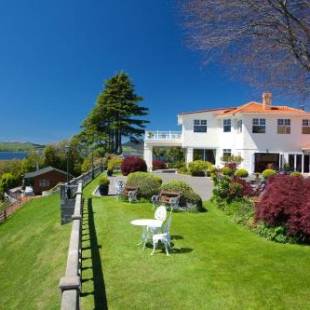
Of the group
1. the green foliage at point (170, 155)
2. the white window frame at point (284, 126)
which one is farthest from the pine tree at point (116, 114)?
the white window frame at point (284, 126)

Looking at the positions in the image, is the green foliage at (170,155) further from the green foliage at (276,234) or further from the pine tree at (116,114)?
the green foliage at (276,234)

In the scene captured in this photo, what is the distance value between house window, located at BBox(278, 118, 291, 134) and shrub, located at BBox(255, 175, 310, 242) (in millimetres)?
24953

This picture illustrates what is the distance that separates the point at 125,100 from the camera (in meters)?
54.6

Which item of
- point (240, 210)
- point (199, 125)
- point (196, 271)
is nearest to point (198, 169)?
point (199, 125)

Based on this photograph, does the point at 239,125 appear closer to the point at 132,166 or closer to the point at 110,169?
the point at 132,166

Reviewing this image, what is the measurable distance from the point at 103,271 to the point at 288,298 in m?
4.02

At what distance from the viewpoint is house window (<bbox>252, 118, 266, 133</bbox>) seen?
3594cm

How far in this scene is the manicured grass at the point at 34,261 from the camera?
30.7ft

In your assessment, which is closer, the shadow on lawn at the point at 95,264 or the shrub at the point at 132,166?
the shadow on lawn at the point at 95,264

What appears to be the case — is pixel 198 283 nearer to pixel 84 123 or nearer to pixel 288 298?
pixel 288 298

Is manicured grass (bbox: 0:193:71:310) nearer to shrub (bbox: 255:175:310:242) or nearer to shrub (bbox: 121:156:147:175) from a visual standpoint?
shrub (bbox: 255:175:310:242)

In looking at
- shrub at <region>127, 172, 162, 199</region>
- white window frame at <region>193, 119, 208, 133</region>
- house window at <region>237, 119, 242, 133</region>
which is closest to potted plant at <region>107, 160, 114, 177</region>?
white window frame at <region>193, 119, 208, 133</region>

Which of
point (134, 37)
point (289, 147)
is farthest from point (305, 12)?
point (289, 147)

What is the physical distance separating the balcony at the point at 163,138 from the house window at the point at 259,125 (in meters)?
8.66
